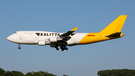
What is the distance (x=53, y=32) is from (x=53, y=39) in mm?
3101

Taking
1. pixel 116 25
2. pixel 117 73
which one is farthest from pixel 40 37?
pixel 117 73

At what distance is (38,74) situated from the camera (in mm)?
160875

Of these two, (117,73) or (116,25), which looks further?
(117,73)

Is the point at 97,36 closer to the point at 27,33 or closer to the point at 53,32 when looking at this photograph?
the point at 53,32

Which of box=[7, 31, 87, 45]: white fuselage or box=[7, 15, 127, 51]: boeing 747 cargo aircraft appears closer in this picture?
box=[7, 15, 127, 51]: boeing 747 cargo aircraft

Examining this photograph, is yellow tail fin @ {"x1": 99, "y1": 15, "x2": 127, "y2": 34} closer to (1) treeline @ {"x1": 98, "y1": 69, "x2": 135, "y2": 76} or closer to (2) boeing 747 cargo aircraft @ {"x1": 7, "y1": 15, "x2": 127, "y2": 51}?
(2) boeing 747 cargo aircraft @ {"x1": 7, "y1": 15, "x2": 127, "y2": 51}

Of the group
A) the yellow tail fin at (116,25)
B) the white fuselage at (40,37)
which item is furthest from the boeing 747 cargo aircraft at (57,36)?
the yellow tail fin at (116,25)

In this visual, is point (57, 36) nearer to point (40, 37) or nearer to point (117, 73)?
point (40, 37)

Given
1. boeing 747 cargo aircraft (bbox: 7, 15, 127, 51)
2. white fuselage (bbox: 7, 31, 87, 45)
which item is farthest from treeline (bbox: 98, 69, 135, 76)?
white fuselage (bbox: 7, 31, 87, 45)

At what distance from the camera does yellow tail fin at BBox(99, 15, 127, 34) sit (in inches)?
2319

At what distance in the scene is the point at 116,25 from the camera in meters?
59.2

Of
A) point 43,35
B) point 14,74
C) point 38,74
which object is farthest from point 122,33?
point 38,74

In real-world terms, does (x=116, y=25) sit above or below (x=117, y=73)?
above

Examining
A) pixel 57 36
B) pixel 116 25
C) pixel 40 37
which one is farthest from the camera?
pixel 116 25
